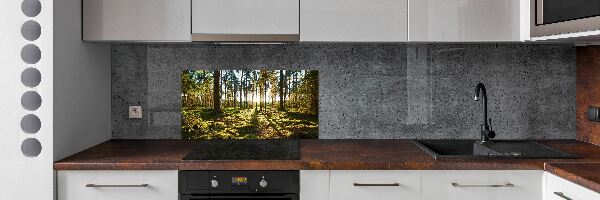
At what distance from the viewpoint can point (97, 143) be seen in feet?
9.70

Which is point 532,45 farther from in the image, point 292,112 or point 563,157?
point 292,112

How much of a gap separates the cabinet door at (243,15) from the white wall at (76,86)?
0.53 metres

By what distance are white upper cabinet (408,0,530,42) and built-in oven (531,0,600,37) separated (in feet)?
0.32

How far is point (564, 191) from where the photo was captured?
224 cm

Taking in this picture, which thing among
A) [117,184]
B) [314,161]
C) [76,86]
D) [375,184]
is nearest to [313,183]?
[314,161]

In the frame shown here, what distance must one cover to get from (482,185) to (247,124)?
4.21ft

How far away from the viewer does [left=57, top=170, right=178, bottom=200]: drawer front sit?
2.44 m

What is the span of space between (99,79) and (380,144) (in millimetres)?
1431

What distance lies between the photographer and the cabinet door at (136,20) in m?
2.71
